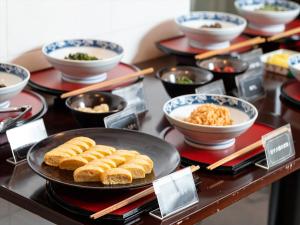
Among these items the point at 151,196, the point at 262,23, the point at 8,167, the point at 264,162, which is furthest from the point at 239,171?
the point at 262,23

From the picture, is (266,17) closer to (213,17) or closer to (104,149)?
(213,17)

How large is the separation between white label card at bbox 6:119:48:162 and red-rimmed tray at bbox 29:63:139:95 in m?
0.26

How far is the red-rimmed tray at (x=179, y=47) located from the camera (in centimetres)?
193

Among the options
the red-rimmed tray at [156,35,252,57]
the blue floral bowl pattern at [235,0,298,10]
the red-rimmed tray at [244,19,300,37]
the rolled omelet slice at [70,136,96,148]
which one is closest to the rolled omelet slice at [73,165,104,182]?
the rolled omelet slice at [70,136,96,148]

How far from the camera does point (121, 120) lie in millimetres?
1414

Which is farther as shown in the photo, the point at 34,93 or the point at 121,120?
the point at 34,93

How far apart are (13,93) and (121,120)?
0.23 m

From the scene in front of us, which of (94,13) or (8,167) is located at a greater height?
(94,13)

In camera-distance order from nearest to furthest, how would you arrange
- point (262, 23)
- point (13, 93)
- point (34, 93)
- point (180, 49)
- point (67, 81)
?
point (13, 93), point (34, 93), point (67, 81), point (180, 49), point (262, 23)

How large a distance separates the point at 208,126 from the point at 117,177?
0.26m

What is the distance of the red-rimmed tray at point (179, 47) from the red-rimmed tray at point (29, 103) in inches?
21.0

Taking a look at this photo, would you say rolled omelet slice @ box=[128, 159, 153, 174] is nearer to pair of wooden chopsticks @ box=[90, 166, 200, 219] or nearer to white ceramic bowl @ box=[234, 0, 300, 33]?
pair of wooden chopsticks @ box=[90, 166, 200, 219]

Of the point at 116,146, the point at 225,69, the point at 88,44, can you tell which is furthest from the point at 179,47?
the point at 116,146

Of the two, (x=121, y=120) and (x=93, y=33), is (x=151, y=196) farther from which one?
(x=93, y=33)
